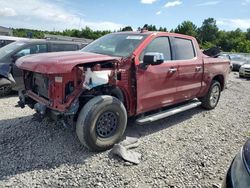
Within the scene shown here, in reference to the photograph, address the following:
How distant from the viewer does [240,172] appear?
2.10 metres

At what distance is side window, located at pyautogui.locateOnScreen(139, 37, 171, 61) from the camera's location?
15.5ft

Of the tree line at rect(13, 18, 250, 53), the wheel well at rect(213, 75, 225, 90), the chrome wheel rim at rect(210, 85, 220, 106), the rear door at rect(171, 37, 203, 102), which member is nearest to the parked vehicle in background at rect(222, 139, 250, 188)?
the rear door at rect(171, 37, 203, 102)

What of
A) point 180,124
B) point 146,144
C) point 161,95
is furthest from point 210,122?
point 146,144

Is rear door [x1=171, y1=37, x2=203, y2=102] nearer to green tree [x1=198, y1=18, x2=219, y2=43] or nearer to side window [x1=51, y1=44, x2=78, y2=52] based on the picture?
side window [x1=51, y1=44, x2=78, y2=52]

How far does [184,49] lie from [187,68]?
1.55 ft

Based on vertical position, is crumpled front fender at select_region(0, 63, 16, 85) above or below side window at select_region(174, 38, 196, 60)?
below

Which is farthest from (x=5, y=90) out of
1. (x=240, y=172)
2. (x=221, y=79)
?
(x=240, y=172)

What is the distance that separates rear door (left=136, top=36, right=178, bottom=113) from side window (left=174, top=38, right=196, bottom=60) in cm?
28

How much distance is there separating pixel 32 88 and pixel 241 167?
12.0 feet

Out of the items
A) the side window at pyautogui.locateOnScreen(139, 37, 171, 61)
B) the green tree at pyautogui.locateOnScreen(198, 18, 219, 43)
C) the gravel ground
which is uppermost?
the green tree at pyautogui.locateOnScreen(198, 18, 219, 43)

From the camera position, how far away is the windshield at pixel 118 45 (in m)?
4.62

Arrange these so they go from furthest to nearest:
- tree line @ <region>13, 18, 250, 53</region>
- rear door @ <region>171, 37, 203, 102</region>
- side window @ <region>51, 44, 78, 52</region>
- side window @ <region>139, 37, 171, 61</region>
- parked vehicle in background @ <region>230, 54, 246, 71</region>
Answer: tree line @ <region>13, 18, 250, 53</region> → parked vehicle in background @ <region>230, 54, 246, 71</region> → side window @ <region>51, 44, 78, 52</region> → rear door @ <region>171, 37, 203, 102</region> → side window @ <region>139, 37, 171, 61</region>

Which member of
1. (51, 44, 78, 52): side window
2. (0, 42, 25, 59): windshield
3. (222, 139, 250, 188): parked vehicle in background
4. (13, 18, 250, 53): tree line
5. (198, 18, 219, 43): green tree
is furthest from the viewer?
(198, 18, 219, 43): green tree

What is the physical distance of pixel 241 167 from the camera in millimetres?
2125
